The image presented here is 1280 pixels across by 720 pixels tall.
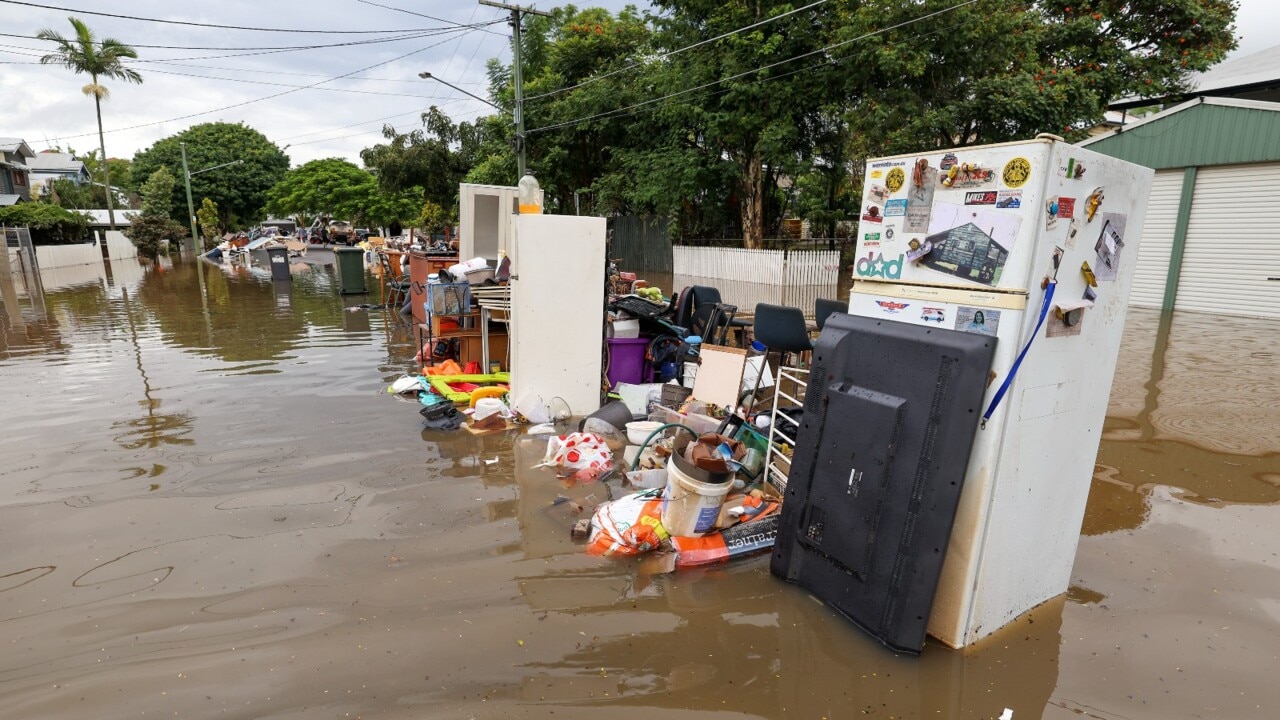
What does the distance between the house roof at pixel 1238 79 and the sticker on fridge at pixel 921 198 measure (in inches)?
814

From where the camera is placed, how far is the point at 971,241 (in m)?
2.66

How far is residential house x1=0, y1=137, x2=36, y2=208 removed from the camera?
131 feet

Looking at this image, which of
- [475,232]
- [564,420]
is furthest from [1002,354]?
[475,232]

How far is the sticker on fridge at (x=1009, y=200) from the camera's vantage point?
8.18ft

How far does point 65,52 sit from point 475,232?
43201 millimetres

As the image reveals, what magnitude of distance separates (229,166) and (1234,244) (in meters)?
68.2

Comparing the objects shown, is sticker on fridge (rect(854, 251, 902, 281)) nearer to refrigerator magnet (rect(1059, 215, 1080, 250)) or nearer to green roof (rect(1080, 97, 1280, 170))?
refrigerator magnet (rect(1059, 215, 1080, 250))

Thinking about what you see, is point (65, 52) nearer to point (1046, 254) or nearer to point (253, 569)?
point (253, 569)

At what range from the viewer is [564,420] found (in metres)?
6.22

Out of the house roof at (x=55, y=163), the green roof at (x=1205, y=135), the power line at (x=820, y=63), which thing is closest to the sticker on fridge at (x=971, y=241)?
the green roof at (x=1205, y=135)

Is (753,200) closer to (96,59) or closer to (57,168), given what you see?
(96,59)

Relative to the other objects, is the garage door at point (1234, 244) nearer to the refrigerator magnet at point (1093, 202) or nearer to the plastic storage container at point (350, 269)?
the refrigerator magnet at point (1093, 202)

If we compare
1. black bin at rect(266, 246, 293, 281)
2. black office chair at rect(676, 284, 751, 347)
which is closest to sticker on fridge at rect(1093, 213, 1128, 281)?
black office chair at rect(676, 284, 751, 347)

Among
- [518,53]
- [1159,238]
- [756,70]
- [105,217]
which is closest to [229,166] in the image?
[105,217]
